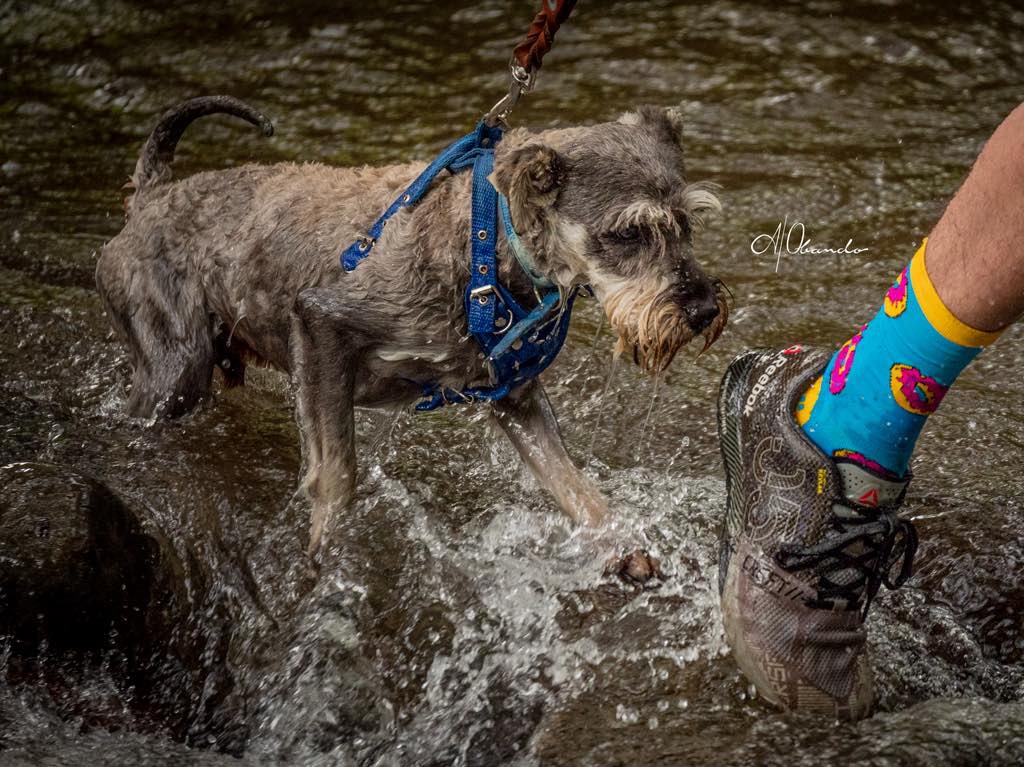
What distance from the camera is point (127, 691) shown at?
334 cm

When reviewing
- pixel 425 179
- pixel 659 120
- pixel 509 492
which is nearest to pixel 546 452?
pixel 509 492

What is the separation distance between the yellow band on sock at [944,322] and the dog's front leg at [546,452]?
156cm

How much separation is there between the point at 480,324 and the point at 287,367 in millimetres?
1154

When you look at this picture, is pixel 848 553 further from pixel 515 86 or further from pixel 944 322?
pixel 515 86

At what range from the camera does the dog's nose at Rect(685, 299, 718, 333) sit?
11.2 feet

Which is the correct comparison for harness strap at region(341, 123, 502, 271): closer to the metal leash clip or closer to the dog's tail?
the metal leash clip

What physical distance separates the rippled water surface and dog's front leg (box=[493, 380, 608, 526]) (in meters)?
0.11

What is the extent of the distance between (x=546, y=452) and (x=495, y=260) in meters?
0.88

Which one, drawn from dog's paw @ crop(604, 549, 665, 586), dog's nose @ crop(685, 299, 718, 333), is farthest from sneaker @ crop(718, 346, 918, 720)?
dog's paw @ crop(604, 549, 665, 586)

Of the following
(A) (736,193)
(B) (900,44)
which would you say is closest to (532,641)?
(A) (736,193)

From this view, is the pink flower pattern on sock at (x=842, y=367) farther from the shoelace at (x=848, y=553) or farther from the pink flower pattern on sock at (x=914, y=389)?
the shoelace at (x=848, y=553)

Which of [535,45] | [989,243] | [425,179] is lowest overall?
[425,179]

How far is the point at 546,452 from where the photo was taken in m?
4.15

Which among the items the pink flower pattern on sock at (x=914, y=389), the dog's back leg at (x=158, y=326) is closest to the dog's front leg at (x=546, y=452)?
the dog's back leg at (x=158, y=326)
